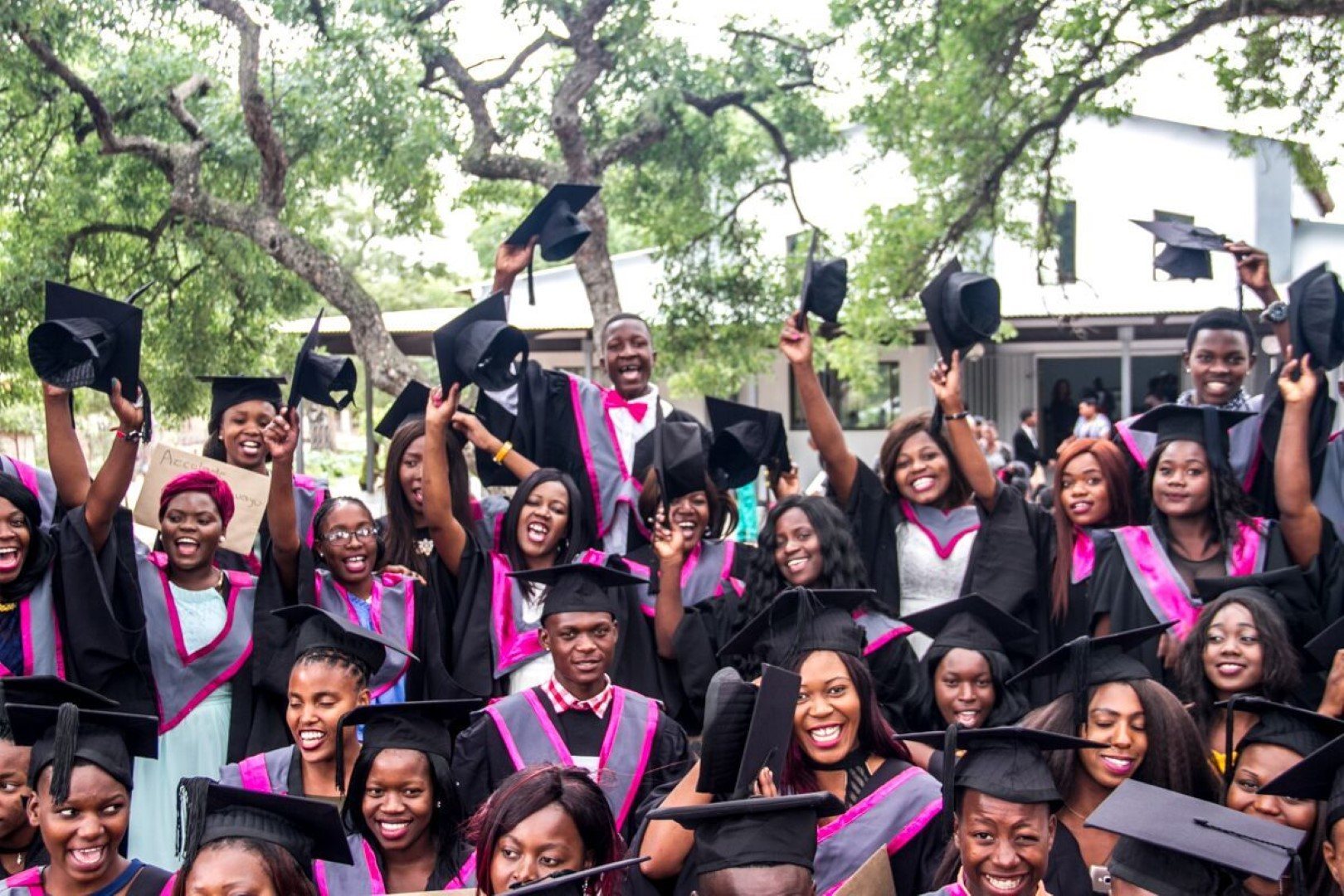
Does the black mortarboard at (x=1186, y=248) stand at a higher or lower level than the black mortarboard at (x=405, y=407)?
higher

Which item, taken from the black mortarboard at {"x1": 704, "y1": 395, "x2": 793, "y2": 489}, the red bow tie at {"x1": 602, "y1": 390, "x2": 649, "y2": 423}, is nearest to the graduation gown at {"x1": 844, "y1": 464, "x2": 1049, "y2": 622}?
the black mortarboard at {"x1": 704, "y1": 395, "x2": 793, "y2": 489}

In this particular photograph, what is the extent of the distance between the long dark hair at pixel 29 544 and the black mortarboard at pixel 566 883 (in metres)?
2.15

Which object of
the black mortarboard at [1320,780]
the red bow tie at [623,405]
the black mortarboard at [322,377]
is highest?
the black mortarboard at [322,377]

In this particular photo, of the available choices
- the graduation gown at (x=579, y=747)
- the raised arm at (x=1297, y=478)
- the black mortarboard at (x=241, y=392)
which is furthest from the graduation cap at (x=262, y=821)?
the raised arm at (x=1297, y=478)

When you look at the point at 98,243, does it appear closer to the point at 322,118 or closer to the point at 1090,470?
the point at 322,118

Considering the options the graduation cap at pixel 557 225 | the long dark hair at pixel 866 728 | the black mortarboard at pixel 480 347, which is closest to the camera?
the long dark hair at pixel 866 728

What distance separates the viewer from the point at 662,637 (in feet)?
16.2

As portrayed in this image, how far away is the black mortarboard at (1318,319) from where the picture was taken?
4988mm

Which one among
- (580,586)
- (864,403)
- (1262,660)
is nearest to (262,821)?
(580,586)

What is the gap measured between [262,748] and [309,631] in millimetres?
622

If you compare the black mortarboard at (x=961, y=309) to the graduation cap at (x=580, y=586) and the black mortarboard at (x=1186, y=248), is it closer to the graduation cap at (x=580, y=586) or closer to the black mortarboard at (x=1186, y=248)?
the black mortarboard at (x=1186, y=248)

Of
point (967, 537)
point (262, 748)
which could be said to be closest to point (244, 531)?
point (262, 748)

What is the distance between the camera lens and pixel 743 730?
11.0 feet

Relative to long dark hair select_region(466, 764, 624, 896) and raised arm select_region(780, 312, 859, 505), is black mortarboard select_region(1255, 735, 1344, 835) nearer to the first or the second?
long dark hair select_region(466, 764, 624, 896)
